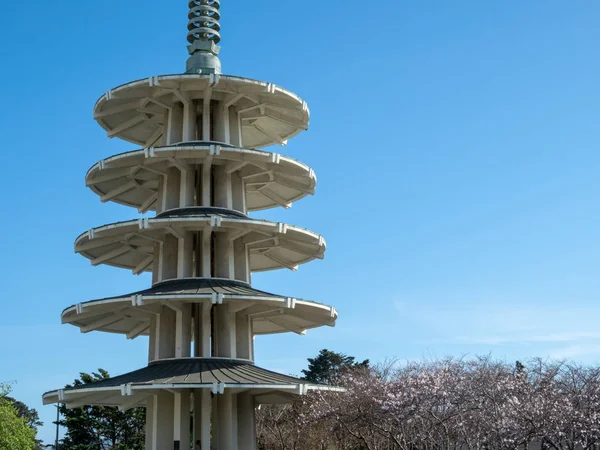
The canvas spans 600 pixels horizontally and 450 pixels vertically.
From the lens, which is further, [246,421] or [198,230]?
[198,230]

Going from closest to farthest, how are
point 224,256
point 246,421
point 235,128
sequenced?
1. point 246,421
2. point 224,256
3. point 235,128

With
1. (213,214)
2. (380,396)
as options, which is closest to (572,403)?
(380,396)

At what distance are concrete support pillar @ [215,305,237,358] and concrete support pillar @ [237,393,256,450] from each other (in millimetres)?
2123

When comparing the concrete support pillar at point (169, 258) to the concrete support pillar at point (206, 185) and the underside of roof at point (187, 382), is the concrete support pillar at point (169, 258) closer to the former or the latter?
the concrete support pillar at point (206, 185)

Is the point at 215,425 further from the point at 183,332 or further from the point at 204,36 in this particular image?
the point at 204,36

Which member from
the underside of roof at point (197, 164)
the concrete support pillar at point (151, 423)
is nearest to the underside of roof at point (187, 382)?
the concrete support pillar at point (151, 423)

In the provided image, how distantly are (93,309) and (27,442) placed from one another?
4110 cm

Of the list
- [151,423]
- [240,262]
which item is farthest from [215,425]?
[240,262]

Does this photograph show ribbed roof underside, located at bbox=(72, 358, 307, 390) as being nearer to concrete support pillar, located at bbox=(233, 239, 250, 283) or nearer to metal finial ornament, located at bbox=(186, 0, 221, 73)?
concrete support pillar, located at bbox=(233, 239, 250, 283)

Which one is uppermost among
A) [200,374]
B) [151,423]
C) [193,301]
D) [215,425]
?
[193,301]

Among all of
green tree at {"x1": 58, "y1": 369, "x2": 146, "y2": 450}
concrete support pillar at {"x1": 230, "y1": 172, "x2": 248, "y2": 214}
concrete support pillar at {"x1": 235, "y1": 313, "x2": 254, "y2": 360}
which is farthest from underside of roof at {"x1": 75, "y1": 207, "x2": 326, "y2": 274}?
green tree at {"x1": 58, "y1": 369, "x2": 146, "y2": 450}

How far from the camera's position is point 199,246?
119 ft

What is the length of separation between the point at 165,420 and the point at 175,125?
13.9 m

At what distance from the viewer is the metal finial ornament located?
4050 centimetres
